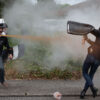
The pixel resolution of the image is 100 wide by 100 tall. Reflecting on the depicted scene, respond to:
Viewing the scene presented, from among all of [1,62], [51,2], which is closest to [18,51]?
[1,62]

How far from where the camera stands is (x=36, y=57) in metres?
9.07

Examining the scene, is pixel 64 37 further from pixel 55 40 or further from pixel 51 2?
pixel 51 2

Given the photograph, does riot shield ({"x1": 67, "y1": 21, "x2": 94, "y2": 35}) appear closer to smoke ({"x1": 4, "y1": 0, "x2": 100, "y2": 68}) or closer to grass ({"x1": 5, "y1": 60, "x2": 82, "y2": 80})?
grass ({"x1": 5, "y1": 60, "x2": 82, "y2": 80})

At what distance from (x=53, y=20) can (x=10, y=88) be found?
3.25 m

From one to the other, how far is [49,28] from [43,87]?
111 inches

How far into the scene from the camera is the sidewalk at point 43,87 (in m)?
6.53

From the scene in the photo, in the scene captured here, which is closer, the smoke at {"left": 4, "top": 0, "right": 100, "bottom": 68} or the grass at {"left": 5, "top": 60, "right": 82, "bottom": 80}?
the grass at {"left": 5, "top": 60, "right": 82, "bottom": 80}

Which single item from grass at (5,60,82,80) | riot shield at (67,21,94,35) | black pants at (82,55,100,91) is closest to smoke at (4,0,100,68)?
grass at (5,60,82,80)

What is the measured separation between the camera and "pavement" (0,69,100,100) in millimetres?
6383

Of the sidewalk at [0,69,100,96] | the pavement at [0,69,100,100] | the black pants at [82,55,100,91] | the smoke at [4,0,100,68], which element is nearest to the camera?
the black pants at [82,55,100,91]

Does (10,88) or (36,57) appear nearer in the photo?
(10,88)

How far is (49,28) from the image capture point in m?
9.24

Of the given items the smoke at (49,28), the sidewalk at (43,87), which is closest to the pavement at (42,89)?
the sidewalk at (43,87)

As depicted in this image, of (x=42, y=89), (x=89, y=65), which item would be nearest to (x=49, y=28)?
(x=42, y=89)
